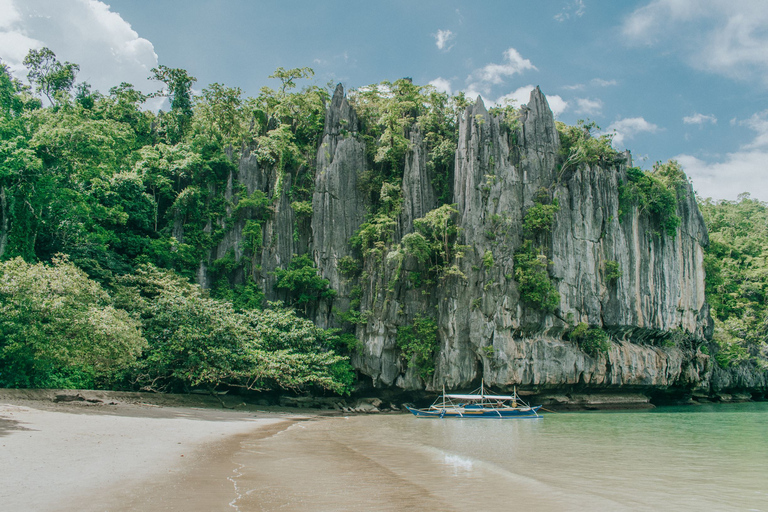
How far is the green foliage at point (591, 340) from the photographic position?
27.4m

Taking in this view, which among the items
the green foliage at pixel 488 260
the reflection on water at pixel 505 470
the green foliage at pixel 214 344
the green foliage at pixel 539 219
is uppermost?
the green foliage at pixel 539 219

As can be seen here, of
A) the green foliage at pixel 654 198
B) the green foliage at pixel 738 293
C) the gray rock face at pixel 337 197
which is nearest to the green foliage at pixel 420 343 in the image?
the gray rock face at pixel 337 197

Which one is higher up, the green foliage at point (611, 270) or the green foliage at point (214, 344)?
the green foliage at point (611, 270)

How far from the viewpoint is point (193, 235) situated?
29.9 metres

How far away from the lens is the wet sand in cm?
555

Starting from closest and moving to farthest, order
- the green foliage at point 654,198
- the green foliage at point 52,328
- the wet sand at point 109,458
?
the wet sand at point 109,458 → the green foliage at point 52,328 → the green foliage at point 654,198

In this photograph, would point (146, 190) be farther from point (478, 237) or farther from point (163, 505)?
point (163, 505)

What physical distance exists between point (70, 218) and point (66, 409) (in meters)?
13.5

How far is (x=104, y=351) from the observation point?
15.9 meters

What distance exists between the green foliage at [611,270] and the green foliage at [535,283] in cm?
496

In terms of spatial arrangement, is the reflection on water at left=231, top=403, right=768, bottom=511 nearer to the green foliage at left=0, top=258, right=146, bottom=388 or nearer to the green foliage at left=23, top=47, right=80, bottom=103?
the green foliage at left=0, top=258, right=146, bottom=388

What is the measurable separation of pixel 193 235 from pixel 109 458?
78.1 feet

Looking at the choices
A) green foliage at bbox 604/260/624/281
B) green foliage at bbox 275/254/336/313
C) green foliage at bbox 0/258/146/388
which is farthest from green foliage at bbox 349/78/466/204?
green foliage at bbox 0/258/146/388

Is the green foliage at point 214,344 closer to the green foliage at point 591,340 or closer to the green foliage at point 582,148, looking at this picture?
the green foliage at point 591,340
